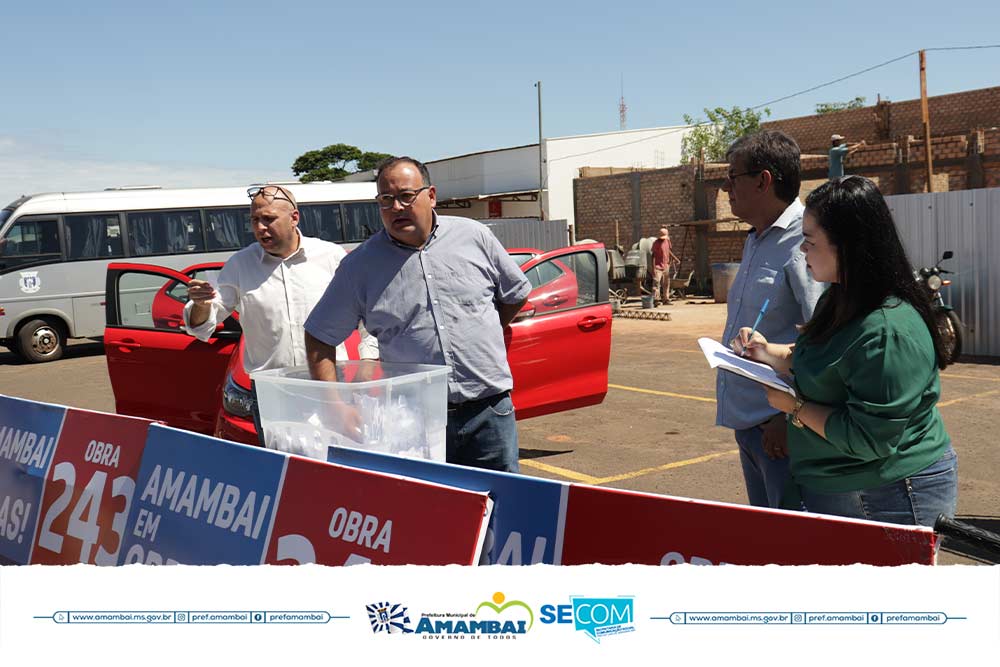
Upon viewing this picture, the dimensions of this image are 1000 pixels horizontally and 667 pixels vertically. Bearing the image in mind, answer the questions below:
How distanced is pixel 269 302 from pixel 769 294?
2.47m

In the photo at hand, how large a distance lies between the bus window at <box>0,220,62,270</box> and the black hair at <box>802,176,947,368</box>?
1889 cm

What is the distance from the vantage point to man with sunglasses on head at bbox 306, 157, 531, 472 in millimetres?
3574

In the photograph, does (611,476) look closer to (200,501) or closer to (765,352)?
(200,501)

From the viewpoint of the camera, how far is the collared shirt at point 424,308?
359 centimetres

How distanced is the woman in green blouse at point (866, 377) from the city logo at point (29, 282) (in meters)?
18.5

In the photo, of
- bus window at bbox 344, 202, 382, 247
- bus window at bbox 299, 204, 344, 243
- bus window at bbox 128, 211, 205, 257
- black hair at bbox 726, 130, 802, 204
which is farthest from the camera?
bus window at bbox 344, 202, 382, 247

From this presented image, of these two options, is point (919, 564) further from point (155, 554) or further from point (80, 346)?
point (80, 346)

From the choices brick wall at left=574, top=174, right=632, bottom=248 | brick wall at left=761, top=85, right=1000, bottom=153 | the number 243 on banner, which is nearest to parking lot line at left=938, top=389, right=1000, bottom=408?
the number 243 on banner

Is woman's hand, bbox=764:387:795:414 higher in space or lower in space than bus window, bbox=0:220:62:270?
lower

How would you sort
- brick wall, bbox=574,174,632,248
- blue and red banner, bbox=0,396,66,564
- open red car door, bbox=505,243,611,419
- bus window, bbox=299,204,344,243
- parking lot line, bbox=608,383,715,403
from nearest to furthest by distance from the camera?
blue and red banner, bbox=0,396,66,564
open red car door, bbox=505,243,611,419
parking lot line, bbox=608,383,715,403
bus window, bbox=299,204,344,243
brick wall, bbox=574,174,632,248

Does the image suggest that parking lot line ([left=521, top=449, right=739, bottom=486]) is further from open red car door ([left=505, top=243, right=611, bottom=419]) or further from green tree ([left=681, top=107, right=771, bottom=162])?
green tree ([left=681, top=107, right=771, bottom=162])

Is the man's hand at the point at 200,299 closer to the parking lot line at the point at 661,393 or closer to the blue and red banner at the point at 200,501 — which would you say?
the blue and red banner at the point at 200,501

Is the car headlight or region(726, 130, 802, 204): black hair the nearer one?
region(726, 130, 802, 204): black hair
